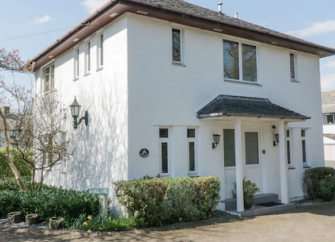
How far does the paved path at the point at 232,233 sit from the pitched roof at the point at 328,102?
110 feet

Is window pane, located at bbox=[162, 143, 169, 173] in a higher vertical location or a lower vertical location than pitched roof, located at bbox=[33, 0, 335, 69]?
lower

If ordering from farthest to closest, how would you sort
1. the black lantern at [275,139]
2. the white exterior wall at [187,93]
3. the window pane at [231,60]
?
the black lantern at [275,139] → the window pane at [231,60] → the white exterior wall at [187,93]

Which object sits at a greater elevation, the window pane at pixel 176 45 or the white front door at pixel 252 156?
the window pane at pixel 176 45

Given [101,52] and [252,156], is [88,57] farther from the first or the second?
[252,156]

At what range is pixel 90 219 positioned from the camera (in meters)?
8.03

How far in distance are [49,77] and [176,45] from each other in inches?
288

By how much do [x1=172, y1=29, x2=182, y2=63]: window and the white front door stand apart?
11.7 feet

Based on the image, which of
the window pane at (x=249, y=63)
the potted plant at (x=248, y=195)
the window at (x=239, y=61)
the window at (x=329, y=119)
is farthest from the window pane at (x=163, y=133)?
the window at (x=329, y=119)

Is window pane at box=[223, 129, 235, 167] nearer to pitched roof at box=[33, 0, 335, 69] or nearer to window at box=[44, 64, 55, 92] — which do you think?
pitched roof at box=[33, 0, 335, 69]

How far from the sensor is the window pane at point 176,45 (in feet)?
33.0

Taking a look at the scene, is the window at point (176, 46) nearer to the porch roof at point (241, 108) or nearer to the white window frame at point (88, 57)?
the porch roof at point (241, 108)

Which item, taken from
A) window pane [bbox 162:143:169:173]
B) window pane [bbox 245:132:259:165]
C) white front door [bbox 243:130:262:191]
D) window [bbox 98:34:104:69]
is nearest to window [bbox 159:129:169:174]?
window pane [bbox 162:143:169:173]

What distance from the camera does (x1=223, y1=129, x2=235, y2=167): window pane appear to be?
10.8 m

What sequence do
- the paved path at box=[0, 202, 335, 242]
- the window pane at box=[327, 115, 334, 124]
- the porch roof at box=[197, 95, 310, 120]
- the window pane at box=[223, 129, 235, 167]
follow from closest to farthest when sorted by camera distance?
the paved path at box=[0, 202, 335, 242] < the porch roof at box=[197, 95, 310, 120] < the window pane at box=[223, 129, 235, 167] < the window pane at box=[327, 115, 334, 124]
